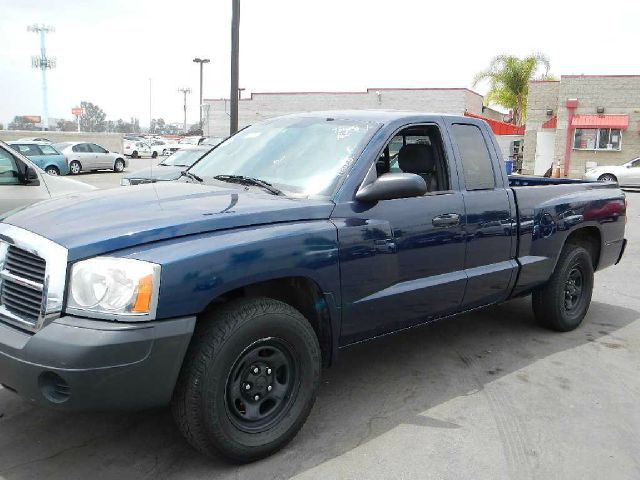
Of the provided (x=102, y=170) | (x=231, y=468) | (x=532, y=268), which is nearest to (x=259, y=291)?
(x=231, y=468)

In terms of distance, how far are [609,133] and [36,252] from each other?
113 ft

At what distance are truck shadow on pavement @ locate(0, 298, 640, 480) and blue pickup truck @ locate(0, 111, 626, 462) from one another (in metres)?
0.29

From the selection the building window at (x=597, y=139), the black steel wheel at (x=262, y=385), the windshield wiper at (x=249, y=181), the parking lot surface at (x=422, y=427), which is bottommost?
the parking lot surface at (x=422, y=427)

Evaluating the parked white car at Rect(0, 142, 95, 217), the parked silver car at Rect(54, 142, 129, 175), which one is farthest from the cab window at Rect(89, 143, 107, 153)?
the parked white car at Rect(0, 142, 95, 217)

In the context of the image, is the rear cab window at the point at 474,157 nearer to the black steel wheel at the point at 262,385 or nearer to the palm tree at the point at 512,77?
the black steel wheel at the point at 262,385

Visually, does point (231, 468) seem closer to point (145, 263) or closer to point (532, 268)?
point (145, 263)

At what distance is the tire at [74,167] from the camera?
26469 mm

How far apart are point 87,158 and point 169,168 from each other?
1803 centimetres

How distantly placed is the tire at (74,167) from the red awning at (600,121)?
25.3 m

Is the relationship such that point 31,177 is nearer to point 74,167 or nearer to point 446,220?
point 446,220

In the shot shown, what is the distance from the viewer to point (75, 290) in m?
2.66

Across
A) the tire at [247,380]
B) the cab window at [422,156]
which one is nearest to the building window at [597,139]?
the cab window at [422,156]

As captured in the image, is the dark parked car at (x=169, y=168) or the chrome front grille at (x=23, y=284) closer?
the chrome front grille at (x=23, y=284)

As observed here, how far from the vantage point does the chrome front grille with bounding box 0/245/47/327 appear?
2.74 metres
